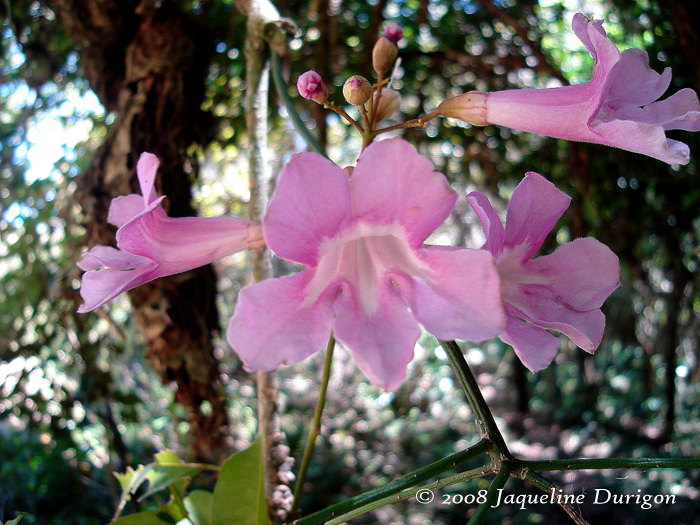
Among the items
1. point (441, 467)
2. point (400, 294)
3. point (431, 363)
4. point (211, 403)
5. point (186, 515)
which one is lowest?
point (431, 363)

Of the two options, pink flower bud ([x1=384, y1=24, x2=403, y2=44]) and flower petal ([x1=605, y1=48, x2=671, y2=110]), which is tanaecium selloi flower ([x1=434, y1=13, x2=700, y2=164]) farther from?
pink flower bud ([x1=384, y1=24, x2=403, y2=44])

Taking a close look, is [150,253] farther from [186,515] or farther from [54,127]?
[54,127]

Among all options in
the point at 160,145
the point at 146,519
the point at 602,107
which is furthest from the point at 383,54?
the point at 160,145

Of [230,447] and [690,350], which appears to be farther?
[690,350]

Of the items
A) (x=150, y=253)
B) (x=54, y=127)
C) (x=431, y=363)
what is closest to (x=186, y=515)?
(x=150, y=253)

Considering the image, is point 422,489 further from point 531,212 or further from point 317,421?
point 531,212

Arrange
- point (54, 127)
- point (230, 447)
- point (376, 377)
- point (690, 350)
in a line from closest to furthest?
point (376, 377) < point (230, 447) < point (54, 127) < point (690, 350)


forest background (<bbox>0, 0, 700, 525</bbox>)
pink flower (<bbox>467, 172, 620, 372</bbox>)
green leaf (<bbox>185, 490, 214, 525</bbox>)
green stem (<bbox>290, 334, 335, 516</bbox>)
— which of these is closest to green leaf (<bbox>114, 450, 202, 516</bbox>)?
green leaf (<bbox>185, 490, 214, 525</bbox>)
